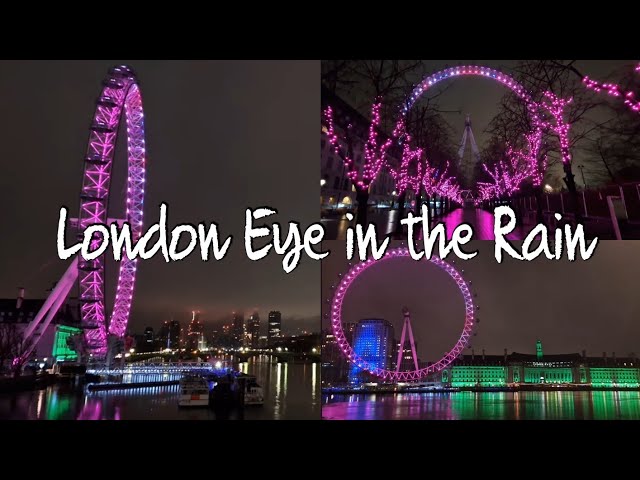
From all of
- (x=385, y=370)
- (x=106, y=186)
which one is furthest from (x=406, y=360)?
(x=106, y=186)

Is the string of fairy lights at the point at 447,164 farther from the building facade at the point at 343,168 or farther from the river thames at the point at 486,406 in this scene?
the river thames at the point at 486,406

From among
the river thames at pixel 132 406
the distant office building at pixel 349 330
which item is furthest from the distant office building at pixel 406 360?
the river thames at pixel 132 406

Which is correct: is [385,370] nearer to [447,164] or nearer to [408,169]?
[408,169]

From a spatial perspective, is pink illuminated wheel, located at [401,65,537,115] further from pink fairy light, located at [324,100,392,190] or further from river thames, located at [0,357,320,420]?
river thames, located at [0,357,320,420]
